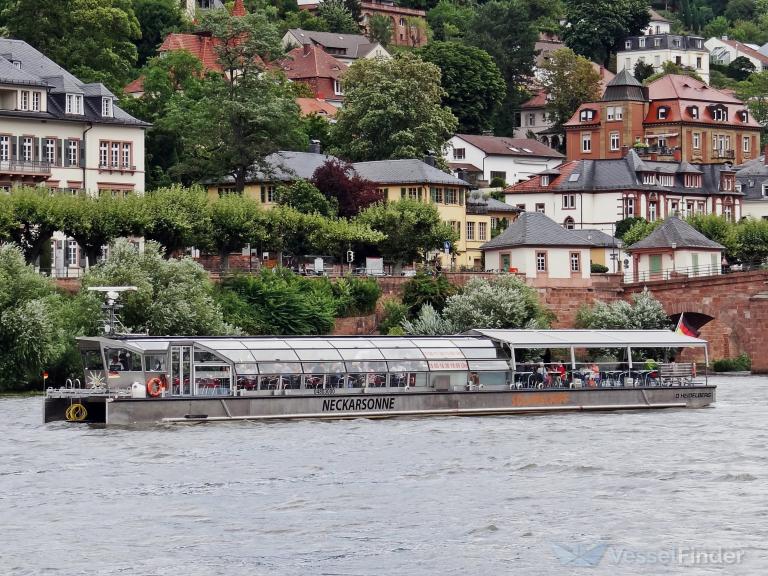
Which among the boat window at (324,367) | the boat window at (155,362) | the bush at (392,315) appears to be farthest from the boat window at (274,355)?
the bush at (392,315)

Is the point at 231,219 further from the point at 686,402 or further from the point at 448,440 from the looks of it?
the point at 448,440

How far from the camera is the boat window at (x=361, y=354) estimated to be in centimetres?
7312

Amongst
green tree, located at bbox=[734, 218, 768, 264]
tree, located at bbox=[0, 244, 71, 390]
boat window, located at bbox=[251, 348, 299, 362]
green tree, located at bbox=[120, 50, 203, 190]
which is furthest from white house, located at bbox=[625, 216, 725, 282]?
boat window, located at bbox=[251, 348, 299, 362]

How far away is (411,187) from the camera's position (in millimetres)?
127062

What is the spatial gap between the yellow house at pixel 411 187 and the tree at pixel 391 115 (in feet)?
18.8

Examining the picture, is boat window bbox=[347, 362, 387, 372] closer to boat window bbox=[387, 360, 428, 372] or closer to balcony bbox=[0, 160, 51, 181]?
boat window bbox=[387, 360, 428, 372]

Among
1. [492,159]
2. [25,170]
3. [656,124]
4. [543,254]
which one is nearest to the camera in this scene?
[25,170]

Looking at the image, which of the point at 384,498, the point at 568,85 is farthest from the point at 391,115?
the point at 384,498

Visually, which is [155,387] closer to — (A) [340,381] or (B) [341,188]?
(A) [340,381]

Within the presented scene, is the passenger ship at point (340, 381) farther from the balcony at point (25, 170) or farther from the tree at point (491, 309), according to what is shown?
the balcony at point (25, 170)

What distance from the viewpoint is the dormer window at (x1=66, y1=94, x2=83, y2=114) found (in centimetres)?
10775

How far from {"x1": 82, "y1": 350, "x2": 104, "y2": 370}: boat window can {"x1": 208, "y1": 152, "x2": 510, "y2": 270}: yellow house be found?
49794mm

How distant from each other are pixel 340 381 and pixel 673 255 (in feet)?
158

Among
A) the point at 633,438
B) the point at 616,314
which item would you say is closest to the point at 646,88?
the point at 616,314
